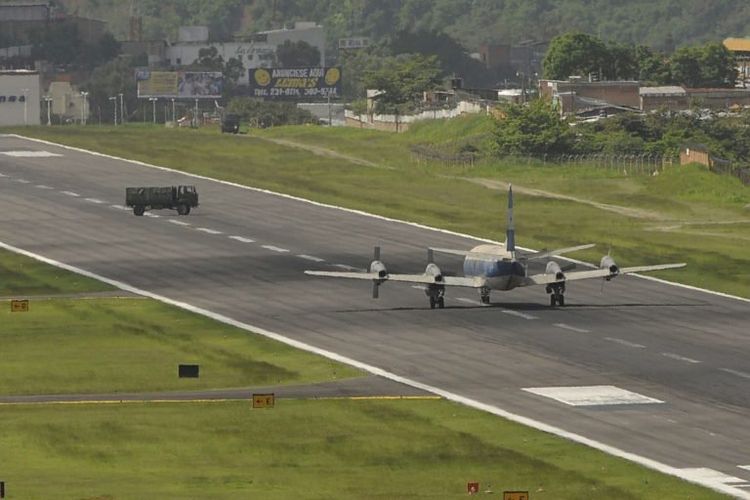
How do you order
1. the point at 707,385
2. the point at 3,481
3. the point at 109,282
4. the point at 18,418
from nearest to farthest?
1. the point at 3,481
2. the point at 18,418
3. the point at 707,385
4. the point at 109,282

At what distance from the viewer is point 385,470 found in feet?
219

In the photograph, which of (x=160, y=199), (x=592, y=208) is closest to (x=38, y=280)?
(x=160, y=199)

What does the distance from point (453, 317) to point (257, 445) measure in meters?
34.3

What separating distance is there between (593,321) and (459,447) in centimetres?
3298

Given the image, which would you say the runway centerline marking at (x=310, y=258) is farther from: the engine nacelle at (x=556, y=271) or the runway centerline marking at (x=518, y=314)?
the engine nacelle at (x=556, y=271)

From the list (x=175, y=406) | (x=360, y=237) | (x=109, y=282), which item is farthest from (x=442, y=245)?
(x=175, y=406)

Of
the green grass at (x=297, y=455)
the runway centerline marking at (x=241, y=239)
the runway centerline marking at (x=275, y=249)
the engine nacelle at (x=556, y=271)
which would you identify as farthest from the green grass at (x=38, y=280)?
the green grass at (x=297, y=455)

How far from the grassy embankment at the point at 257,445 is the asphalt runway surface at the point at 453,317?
296cm

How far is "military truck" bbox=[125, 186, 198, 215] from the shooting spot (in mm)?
159750

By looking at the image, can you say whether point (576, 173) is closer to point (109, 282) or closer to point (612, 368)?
point (109, 282)

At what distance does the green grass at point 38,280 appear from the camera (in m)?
119

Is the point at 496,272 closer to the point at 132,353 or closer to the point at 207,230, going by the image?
the point at 132,353

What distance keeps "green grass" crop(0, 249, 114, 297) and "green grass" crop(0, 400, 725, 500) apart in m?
40.0

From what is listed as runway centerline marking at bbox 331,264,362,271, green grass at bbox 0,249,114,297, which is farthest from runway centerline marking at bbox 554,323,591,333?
green grass at bbox 0,249,114,297
